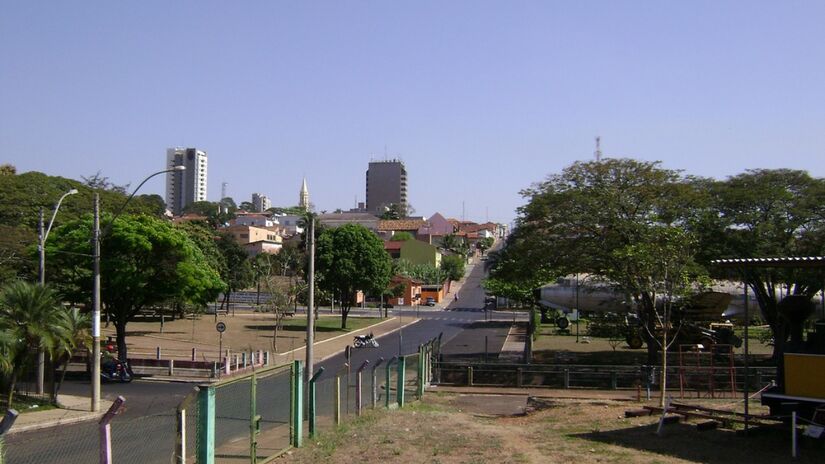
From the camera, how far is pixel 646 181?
34438 millimetres


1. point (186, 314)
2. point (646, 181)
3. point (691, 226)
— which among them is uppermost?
point (646, 181)

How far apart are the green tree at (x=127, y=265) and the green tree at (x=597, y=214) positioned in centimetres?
1752

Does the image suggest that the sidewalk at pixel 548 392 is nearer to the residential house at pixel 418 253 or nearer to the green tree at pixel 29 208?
the green tree at pixel 29 208

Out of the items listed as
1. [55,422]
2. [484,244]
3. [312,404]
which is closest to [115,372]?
[55,422]

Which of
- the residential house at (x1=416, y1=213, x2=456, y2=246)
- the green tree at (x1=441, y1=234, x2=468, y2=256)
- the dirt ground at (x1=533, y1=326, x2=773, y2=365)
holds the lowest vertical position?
the dirt ground at (x1=533, y1=326, x2=773, y2=365)

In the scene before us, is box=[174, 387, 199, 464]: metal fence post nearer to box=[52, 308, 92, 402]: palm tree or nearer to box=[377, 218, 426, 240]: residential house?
box=[52, 308, 92, 402]: palm tree

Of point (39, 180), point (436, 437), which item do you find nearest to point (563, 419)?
point (436, 437)

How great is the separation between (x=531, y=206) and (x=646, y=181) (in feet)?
17.6

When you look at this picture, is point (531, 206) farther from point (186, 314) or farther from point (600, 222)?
point (186, 314)

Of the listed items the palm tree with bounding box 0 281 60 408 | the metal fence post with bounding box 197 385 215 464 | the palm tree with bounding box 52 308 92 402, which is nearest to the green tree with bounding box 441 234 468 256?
the palm tree with bounding box 52 308 92 402

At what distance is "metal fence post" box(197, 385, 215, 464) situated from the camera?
10375 mm

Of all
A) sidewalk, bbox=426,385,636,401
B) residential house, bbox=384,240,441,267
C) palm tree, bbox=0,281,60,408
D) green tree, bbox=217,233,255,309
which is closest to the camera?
palm tree, bbox=0,281,60,408

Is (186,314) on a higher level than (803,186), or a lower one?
lower

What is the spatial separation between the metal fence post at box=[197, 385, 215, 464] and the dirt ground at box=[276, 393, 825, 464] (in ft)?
8.34
